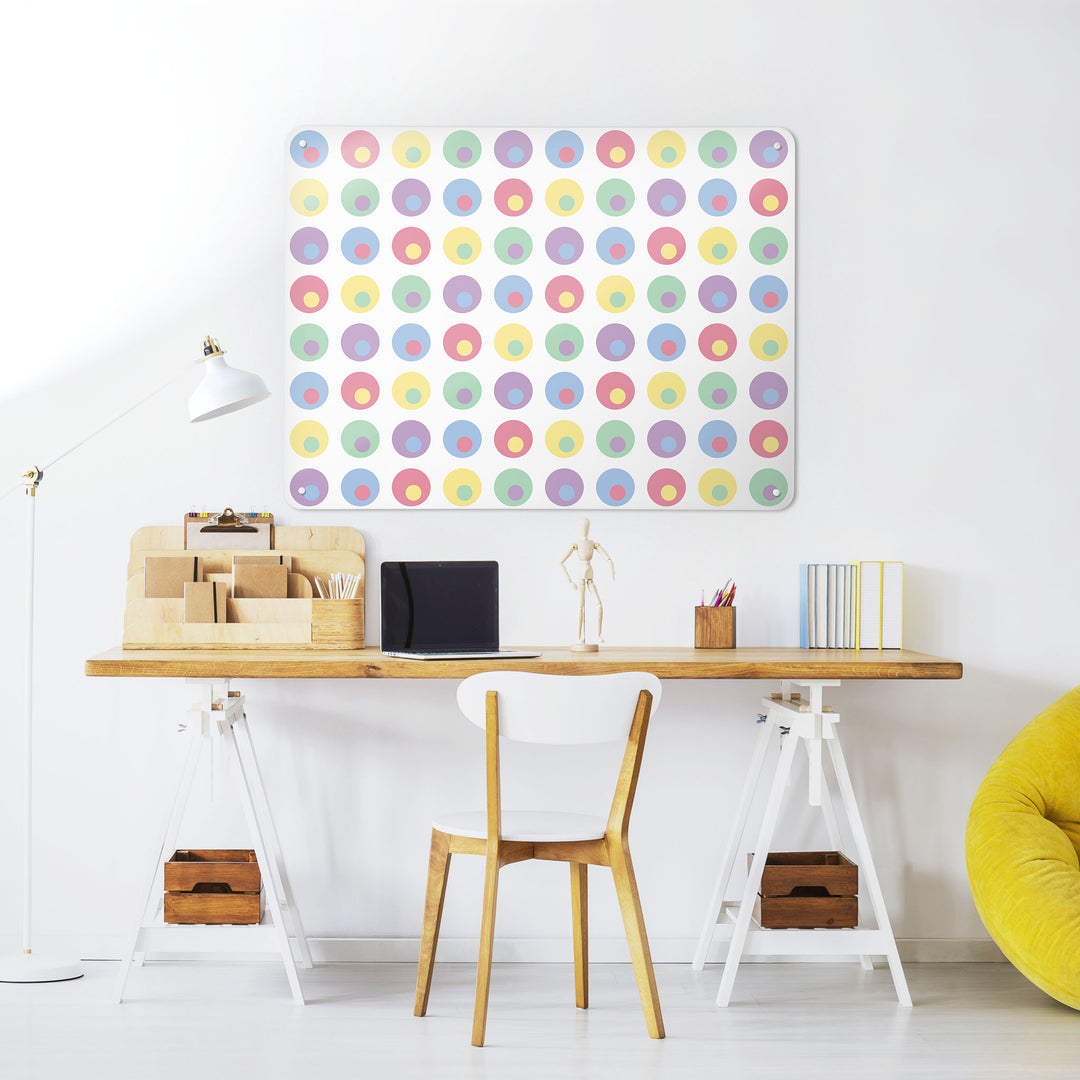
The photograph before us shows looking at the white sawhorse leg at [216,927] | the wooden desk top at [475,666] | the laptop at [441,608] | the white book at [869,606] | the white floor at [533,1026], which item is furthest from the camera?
the white book at [869,606]

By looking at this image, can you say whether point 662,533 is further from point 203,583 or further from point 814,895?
point 203,583

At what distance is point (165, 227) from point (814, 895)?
2.34 meters

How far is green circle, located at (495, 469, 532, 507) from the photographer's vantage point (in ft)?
9.41

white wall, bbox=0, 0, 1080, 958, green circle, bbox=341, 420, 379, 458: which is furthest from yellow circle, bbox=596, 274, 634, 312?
green circle, bbox=341, 420, 379, 458

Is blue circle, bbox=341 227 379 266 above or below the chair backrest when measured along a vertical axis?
above

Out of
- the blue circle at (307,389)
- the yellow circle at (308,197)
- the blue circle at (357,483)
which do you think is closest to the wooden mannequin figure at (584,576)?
the blue circle at (357,483)

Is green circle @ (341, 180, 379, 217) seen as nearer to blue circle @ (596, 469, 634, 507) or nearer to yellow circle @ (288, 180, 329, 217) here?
yellow circle @ (288, 180, 329, 217)

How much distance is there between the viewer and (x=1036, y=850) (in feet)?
7.93

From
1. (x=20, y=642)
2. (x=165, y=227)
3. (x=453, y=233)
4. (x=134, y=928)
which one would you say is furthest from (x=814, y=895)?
(x=165, y=227)

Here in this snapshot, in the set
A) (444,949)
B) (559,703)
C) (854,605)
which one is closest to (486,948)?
(559,703)

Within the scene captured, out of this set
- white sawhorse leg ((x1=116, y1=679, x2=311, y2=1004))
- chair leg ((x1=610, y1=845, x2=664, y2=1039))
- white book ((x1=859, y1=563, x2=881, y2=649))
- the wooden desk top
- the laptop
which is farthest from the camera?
white book ((x1=859, y1=563, x2=881, y2=649))

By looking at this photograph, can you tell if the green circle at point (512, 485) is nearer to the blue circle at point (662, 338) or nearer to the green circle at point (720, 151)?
the blue circle at point (662, 338)

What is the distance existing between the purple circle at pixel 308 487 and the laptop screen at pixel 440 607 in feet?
1.22

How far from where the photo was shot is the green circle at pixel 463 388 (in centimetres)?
287
